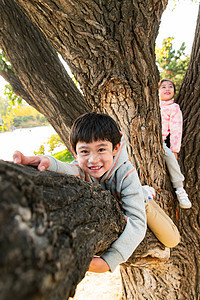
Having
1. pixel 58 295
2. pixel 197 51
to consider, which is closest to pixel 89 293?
pixel 58 295

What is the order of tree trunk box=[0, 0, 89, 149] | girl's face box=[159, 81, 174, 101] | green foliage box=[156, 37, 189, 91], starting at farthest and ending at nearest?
1. green foliage box=[156, 37, 189, 91]
2. girl's face box=[159, 81, 174, 101]
3. tree trunk box=[0, 0, 89, 149]

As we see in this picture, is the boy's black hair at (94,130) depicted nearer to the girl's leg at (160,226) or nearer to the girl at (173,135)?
the girl's leg at (160,226)

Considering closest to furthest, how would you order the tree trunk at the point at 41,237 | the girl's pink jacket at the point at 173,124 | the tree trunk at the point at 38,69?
the tree trunk at the point at 41,237
the tree trunk at the point at 38,69
the girl's pink jacket at the point at 173,124

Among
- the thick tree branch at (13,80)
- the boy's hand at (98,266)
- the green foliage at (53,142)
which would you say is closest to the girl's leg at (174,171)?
the boy's hand at (98,266)

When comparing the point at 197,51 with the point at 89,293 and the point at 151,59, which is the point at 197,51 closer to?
the point at 151,59

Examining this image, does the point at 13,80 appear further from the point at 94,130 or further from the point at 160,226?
the point at 160,226

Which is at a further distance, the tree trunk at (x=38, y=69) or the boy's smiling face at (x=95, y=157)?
the tree trunk at (x=38, y=69)

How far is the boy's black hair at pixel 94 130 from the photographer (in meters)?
1.44

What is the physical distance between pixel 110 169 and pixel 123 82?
2.57 feet

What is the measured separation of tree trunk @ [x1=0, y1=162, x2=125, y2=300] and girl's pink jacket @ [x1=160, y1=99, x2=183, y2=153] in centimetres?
195

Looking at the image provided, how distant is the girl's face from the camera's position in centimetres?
322

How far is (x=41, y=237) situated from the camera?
1.55 feet

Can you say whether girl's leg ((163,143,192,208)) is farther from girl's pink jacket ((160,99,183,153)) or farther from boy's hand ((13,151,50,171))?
boy's hand ((13,151,50,171))

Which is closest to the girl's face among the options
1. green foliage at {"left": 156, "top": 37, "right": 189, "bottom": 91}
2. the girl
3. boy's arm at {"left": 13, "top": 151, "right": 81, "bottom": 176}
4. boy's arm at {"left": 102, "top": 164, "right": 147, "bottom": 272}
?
the girl
